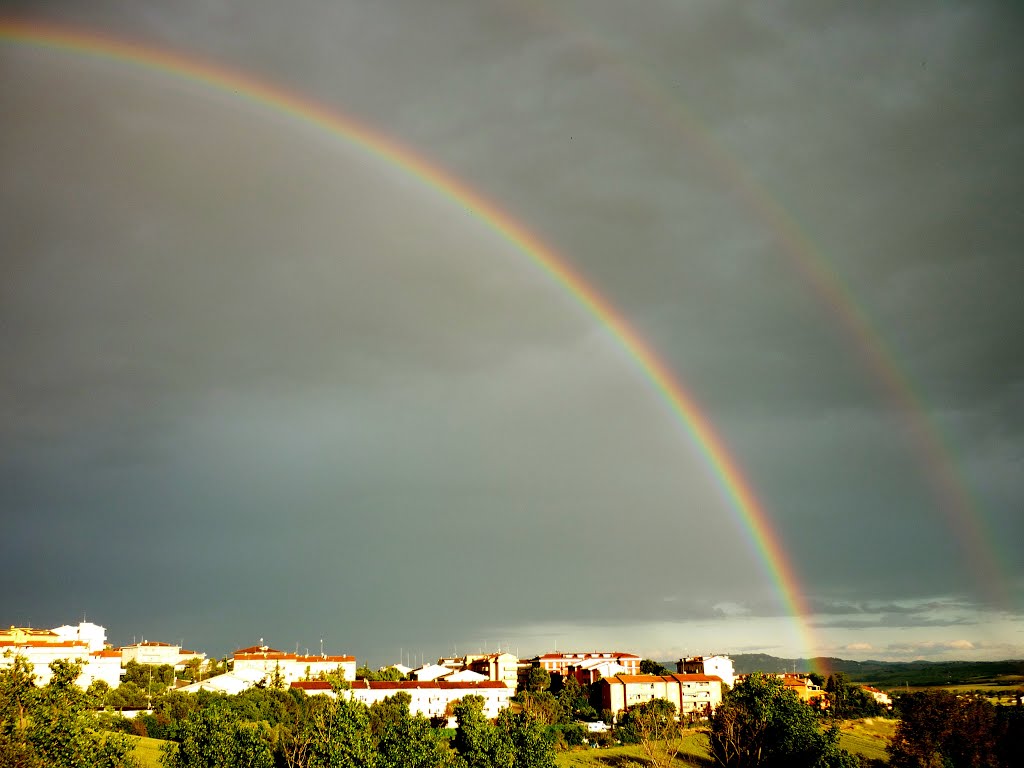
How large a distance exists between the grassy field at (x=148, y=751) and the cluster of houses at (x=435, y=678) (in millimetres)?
23072

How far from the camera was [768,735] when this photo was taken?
61.5 meters

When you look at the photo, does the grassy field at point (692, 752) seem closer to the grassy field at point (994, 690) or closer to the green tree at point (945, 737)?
the green tree at point (945, 737)

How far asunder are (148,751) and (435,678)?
68.3m

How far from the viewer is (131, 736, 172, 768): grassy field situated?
157 feet

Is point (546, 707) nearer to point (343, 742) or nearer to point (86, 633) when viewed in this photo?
point (343, 742)

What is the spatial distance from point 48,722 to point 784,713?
52.5 metres

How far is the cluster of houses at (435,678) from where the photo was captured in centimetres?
9800

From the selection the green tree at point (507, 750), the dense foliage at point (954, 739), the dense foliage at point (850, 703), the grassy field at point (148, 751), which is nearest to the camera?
the green tree at point (507, 750)

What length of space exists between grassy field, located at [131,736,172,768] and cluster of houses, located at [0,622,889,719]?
23.1 meters

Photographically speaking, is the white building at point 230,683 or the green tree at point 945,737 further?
the white building at point 230,683

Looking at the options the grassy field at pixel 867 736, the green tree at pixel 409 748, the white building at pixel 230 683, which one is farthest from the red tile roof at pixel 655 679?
the green tree at pixel 409 748

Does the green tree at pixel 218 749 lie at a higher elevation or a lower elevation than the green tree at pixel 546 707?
higher

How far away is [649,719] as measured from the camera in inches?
3051

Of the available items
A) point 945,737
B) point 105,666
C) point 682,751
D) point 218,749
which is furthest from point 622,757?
point 105,666
